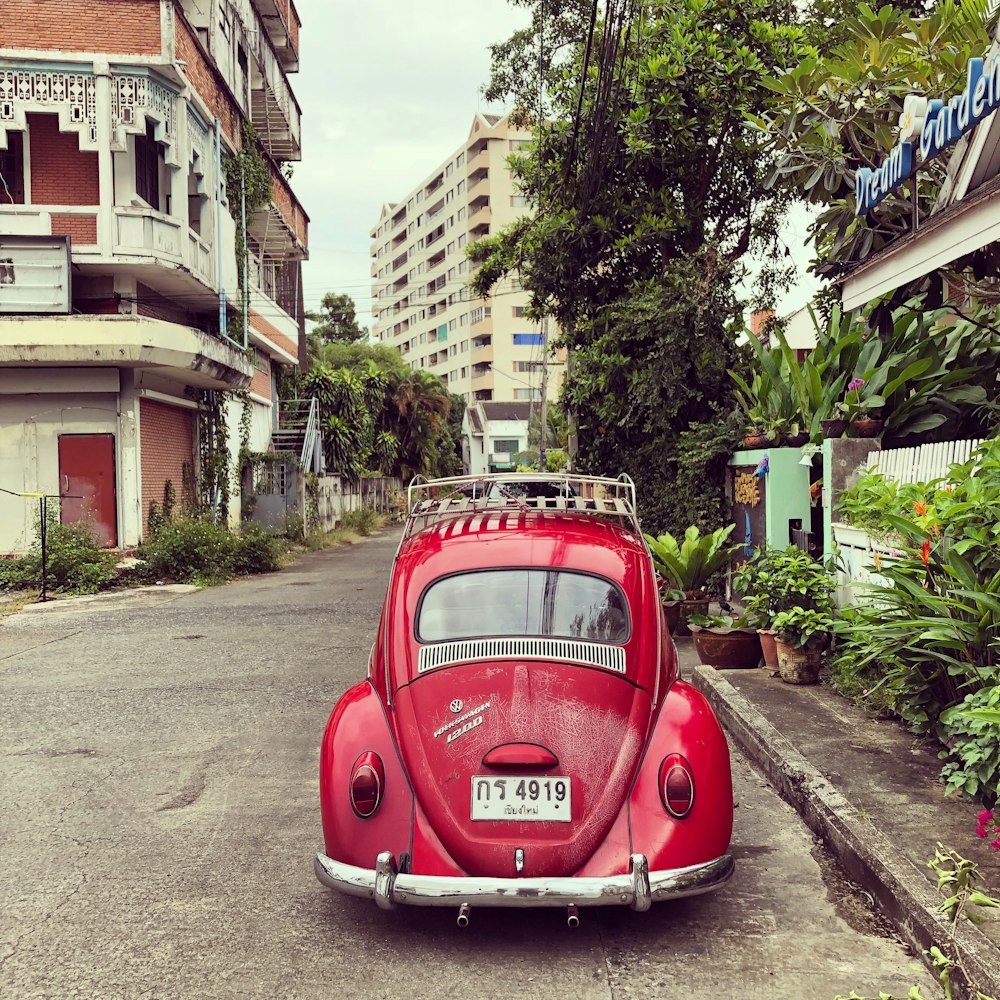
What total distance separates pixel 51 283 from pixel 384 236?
97.6 metres

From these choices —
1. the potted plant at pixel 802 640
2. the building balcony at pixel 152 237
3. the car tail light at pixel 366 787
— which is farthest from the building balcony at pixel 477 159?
the car tail light at pixel 366 787

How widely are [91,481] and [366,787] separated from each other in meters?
16.6

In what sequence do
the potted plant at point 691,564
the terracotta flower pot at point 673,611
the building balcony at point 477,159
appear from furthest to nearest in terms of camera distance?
the building balcony at point 477,159, the potted plant at point 691,564, the terracotta flower pot at point 673,611

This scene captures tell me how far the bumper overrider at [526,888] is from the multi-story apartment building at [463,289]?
231ft

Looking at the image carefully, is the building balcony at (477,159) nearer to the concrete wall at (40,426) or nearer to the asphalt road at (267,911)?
the concrete wall at (40,426)

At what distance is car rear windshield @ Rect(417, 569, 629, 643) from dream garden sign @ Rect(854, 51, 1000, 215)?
3.99m

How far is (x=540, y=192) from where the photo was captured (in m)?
18.6

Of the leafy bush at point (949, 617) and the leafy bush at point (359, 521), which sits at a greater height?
the leafy bush at point (949, 617)

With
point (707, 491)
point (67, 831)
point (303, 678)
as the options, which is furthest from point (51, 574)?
point (67, 831)

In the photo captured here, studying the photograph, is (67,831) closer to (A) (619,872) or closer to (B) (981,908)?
(A) (619,872)

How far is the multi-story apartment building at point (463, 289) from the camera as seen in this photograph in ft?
270

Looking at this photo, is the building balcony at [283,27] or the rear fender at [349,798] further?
the building balcony at [283,27]

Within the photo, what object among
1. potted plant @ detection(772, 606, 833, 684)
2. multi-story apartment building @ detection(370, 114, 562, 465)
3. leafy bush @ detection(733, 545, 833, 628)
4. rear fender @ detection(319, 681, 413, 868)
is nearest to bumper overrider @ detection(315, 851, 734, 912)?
rear fender @ detection(319, 681, 413, 868)

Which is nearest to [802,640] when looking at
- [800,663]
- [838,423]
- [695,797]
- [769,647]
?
[800,663]
